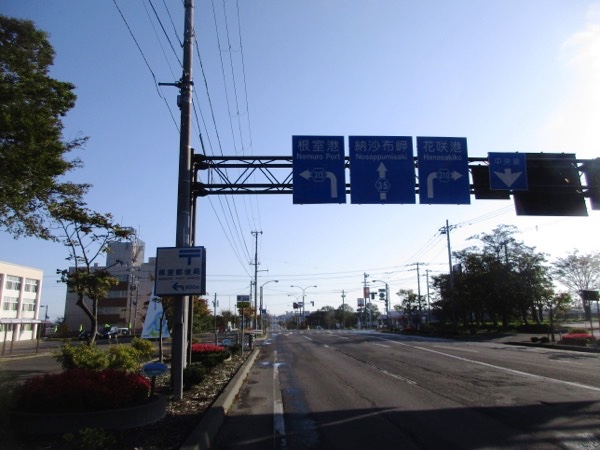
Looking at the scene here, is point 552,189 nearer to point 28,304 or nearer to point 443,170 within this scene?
point 443,170

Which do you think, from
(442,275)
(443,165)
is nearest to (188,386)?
(443,165)

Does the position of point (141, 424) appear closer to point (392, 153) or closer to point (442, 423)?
point (442, 423)

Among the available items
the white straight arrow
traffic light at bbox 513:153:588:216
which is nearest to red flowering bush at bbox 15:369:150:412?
the white straight arrow

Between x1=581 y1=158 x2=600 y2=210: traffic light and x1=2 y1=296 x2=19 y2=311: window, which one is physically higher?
x1=581 y1=158 x2=600 y2=210: traffic light

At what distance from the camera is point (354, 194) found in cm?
1491

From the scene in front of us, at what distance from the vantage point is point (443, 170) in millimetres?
15422

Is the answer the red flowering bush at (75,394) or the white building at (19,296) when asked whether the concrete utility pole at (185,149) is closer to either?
the red flowering bush at (75,394)

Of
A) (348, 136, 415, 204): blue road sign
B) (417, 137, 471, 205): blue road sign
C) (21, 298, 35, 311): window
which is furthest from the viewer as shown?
(21, 298, 35, 311): window

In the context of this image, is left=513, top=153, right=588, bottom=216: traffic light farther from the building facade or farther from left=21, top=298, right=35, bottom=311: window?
the building facade

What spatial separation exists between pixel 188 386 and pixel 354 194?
7.47m

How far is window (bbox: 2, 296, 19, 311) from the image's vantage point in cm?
5992

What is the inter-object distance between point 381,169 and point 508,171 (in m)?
4.33

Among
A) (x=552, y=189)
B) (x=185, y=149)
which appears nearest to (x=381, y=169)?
(x=552, y=189)

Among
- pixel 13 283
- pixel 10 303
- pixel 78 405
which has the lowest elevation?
pixel 78 405
